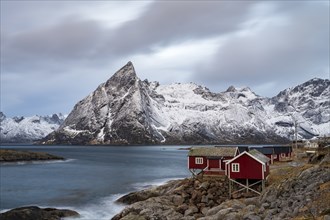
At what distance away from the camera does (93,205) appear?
60594 millimetres

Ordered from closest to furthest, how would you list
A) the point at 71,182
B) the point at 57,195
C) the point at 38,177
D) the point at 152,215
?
the point at 152,215
the point at 57,195
the point at 71,182
the point at 38,177

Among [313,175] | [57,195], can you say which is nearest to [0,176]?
[57,195]

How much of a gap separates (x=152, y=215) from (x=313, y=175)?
17.7m

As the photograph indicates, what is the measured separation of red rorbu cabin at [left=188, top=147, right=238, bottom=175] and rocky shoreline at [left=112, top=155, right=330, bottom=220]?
4214 millimetres

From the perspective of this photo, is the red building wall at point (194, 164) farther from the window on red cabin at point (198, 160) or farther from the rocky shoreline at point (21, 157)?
the rocky shoreline at point (21, 157)

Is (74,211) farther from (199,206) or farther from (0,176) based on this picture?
(0,176)

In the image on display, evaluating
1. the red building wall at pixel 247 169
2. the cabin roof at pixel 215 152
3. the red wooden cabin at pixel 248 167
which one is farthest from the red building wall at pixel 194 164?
the red building wall at pixel 247 169

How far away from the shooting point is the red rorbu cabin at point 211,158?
197 ft

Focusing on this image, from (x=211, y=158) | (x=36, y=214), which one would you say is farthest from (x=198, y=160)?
(x=36, y=214)

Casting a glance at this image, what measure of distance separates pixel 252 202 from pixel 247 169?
8661 millimetres

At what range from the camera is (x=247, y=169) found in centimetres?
5134

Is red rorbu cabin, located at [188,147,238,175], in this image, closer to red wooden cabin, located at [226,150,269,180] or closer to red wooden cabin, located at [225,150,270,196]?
red wooden cabin, located at [225,150,270,196]

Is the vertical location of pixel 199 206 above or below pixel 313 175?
below

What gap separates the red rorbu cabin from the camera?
60125 millimetres
